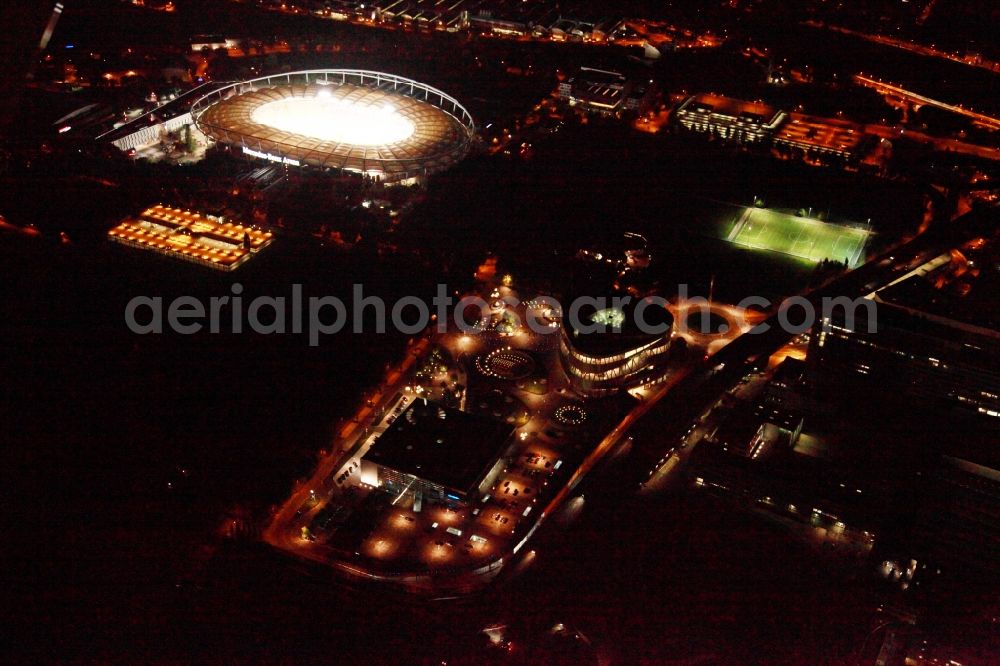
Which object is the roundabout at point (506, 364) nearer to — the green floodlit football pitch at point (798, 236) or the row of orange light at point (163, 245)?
the row of orange light at point (163, 245)

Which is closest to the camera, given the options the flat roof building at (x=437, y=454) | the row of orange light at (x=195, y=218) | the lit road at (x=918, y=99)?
the flat roof building at (x=437, y=454)

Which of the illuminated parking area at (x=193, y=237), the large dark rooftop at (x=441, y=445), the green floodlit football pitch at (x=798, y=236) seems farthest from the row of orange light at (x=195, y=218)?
the green floodlit football pitch at (x=798, y=236)

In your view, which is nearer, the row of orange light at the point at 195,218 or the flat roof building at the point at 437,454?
the flat roof building at the point at 437,454

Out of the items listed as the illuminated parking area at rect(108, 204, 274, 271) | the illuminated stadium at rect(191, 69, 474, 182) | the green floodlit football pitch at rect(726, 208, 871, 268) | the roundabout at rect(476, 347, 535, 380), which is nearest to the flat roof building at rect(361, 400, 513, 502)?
the roundabout at rect(476, 347, 535, 380)

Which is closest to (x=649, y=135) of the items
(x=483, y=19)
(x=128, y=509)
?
(x=483, y=19)

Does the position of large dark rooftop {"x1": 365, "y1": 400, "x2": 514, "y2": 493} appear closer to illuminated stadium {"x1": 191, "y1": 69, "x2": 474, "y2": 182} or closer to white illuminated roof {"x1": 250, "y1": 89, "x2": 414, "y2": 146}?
illuminated stadium {"x1": 191, "y1": 69, "x2": 474, "y2": 182}

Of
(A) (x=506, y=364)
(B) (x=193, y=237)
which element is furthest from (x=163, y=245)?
(A) (x=506, y=364)
